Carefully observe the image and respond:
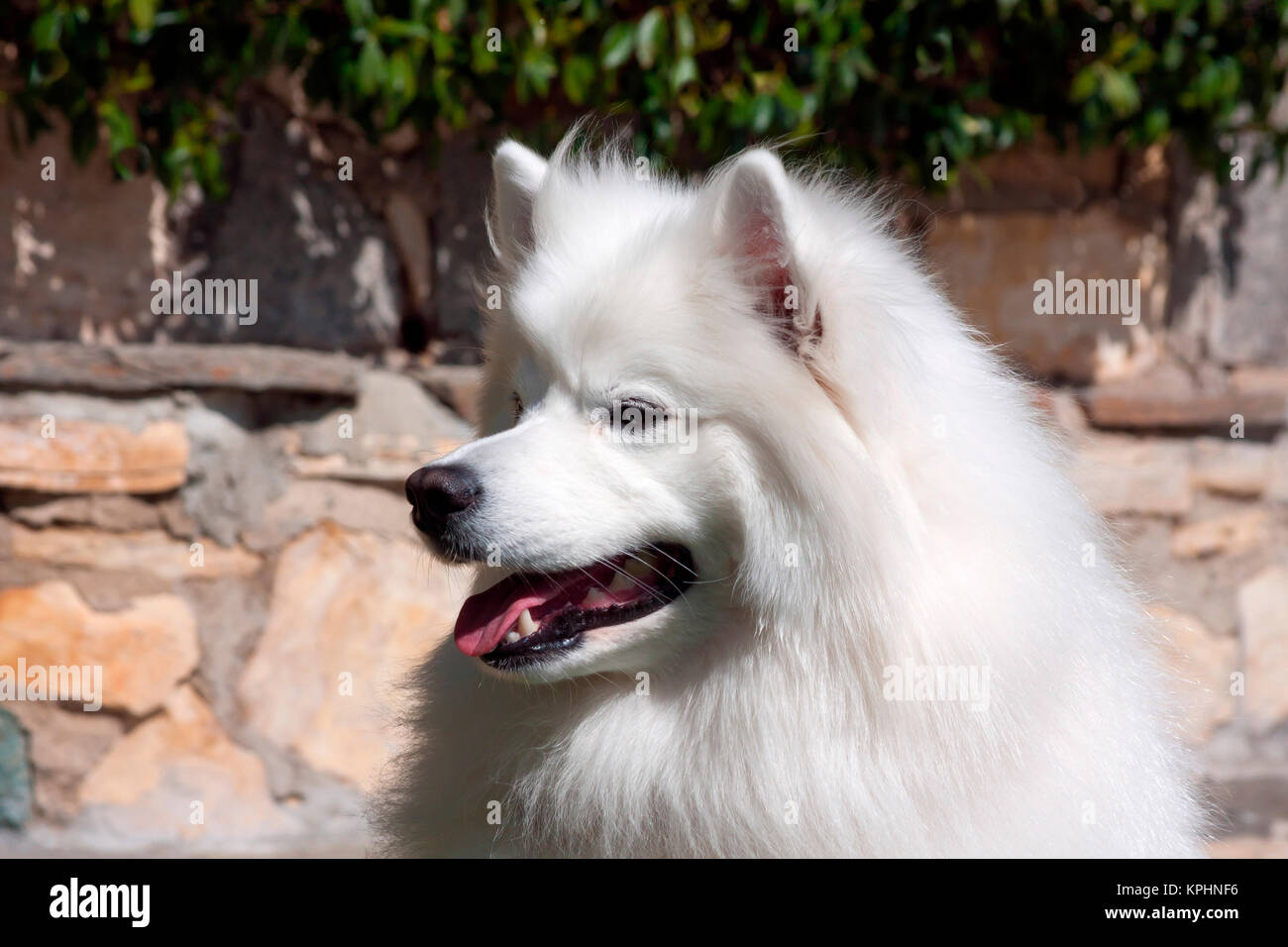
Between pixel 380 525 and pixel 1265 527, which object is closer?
pixel 380 525

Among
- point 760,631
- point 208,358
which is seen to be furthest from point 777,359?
point 208,358

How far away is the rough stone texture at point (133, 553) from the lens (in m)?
3.63

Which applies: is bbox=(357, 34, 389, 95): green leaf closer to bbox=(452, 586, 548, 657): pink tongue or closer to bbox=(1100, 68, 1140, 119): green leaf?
bbox=(452, 586, 548, 657): pink tongue

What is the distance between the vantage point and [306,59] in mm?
3791

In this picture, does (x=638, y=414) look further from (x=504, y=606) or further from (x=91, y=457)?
(x=91, y=457)

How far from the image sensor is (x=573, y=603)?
2102mm

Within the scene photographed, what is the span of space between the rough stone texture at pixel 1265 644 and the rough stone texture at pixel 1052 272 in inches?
40.5

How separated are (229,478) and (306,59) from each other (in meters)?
1.42

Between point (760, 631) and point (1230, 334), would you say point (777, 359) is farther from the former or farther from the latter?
point (1230, 334)

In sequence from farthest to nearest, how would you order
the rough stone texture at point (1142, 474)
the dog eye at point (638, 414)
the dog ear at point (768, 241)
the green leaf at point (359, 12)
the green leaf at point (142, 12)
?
the rough stone texture at point (1142, 474), the green leaf at point (359, 12), the green leaf at point (142, 12), the dog eye at point (638, 414), the dog ear at point (768, 241)

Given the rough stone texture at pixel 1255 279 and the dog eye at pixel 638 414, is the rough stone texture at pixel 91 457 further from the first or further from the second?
the rough stone texture at pixel 1255 279

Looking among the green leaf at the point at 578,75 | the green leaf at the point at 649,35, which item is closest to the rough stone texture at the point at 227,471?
the green leaf at the point at 578,75

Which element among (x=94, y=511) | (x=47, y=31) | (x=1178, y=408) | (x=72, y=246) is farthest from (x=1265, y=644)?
(x=47, y=31)

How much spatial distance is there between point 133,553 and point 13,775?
771mm
